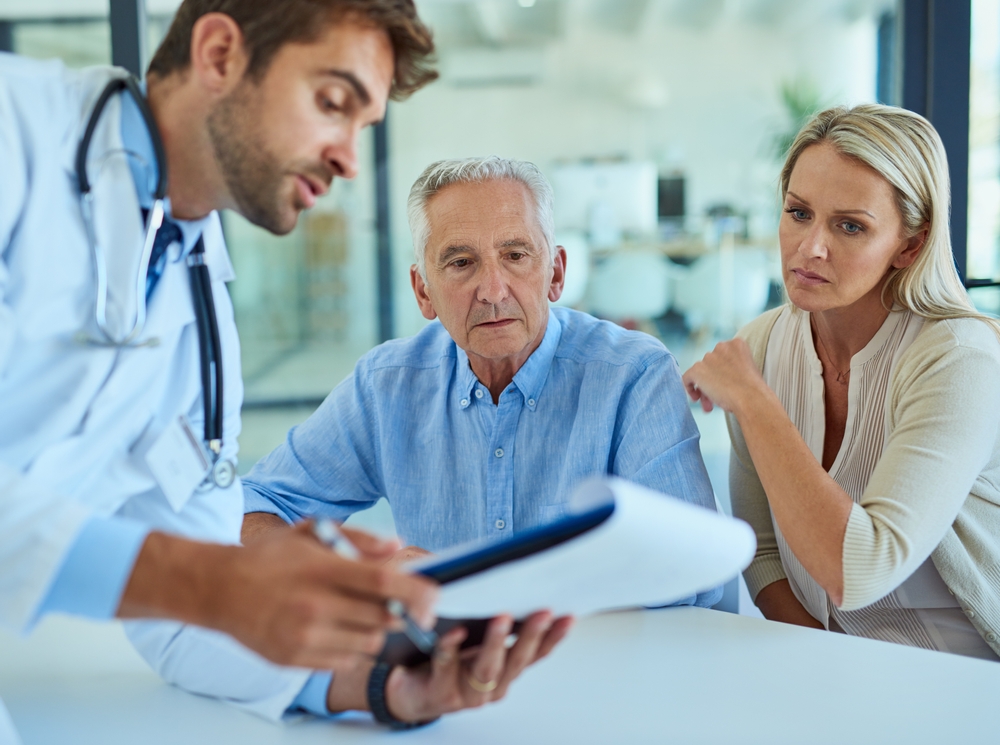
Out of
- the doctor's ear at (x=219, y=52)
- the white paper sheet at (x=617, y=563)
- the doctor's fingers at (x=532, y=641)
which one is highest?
the doctor's ear at (x=219, y=52)

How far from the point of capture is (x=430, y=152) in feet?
15.2

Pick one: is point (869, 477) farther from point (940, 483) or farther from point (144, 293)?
point (144, 293)

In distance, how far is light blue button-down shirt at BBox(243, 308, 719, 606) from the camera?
1.57m

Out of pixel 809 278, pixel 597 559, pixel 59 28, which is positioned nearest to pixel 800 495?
pixel 809 278

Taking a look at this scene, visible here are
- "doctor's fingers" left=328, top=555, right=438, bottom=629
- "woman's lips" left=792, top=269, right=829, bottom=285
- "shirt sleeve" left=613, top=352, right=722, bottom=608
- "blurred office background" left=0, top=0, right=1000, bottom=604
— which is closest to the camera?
"doctor's fingers" left=328, top=555, right=438, bottom=629

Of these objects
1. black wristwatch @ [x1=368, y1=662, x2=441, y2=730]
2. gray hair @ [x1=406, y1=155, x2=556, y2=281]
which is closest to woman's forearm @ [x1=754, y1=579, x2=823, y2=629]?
gray hair @ [x1=406, y1=155, x2=556, y2=281]

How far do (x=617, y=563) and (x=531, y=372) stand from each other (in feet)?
3.20

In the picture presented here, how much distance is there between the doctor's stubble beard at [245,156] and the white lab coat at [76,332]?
11cm

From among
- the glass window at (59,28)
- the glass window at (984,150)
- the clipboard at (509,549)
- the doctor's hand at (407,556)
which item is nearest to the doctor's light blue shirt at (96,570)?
the clipboard at (509,549)

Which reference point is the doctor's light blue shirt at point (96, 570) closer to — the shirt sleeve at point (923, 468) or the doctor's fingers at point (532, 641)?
the doctor's fingers at point (532, 641)

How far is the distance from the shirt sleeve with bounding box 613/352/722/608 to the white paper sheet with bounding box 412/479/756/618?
0.61m

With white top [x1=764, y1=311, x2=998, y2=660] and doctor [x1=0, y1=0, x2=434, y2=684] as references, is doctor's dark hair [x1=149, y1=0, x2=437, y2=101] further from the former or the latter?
white top [x1=764, y1=311, x2=998, y2=660]

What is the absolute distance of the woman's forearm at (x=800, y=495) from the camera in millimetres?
1340

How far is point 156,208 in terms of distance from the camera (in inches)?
39.3
